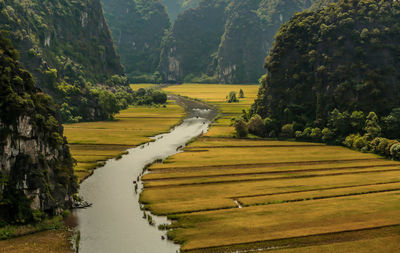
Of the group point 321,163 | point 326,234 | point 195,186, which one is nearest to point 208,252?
point 326,234

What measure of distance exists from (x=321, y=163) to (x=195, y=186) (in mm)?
32770

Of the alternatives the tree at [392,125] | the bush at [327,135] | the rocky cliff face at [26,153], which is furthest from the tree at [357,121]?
the rocky cliff face at [26,153]

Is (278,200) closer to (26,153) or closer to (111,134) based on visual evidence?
(26,153)

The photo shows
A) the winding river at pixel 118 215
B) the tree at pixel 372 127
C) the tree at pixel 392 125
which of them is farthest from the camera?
the tree at pixel 392 125

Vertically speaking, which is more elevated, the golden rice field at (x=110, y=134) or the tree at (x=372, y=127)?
the tree at (x=372, y=127)

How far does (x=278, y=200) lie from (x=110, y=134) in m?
75.8

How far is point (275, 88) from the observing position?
142500 millimetres

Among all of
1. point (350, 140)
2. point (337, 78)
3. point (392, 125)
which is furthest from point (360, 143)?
point (337, 78)

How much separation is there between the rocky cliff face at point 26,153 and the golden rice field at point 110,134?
1779 cm

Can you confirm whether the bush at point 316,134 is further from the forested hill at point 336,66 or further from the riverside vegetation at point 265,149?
the forested hill at point 336,66

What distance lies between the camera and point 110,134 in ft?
427

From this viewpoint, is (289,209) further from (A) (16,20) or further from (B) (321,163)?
(A) (16,20)

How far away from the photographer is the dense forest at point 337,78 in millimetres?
117500

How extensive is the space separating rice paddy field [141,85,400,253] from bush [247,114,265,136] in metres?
26.2
